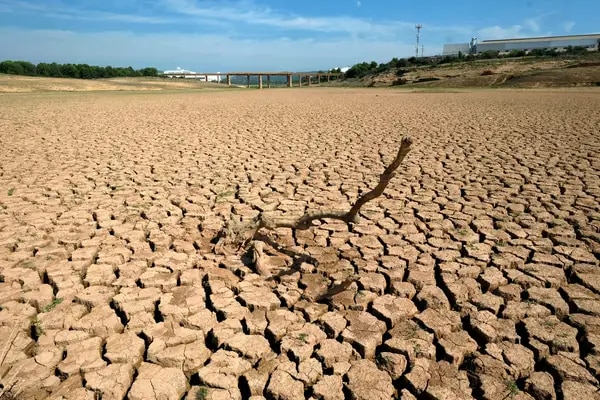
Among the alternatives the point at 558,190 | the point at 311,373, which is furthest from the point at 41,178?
the point at 558,190

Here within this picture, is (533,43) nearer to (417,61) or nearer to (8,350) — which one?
(417,61)

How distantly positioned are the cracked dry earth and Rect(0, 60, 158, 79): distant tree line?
5309cm

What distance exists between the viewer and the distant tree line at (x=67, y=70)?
4688 centimetres

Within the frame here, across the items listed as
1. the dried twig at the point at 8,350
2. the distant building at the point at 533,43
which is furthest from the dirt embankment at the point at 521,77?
the distant building at the point at 533,43

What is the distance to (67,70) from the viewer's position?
54.8 meters

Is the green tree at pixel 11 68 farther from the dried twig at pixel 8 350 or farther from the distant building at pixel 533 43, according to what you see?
the distant building at pixel 533 43

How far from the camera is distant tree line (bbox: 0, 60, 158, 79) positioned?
46.9m

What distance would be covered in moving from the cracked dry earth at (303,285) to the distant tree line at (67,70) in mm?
53085

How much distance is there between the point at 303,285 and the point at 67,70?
63841mm

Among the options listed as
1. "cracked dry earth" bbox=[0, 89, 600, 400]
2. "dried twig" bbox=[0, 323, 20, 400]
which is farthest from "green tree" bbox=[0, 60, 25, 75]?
"dried twig" bbox=[0, 323, 20, 400]

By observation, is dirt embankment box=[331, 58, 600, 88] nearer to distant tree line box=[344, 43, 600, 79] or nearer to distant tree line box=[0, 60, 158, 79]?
distant tree line box=[344, 43, 600, 79]

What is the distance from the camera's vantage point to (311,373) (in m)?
1.82

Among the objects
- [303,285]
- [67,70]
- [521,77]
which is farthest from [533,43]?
[303,285]

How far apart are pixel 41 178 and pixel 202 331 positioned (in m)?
4.01
